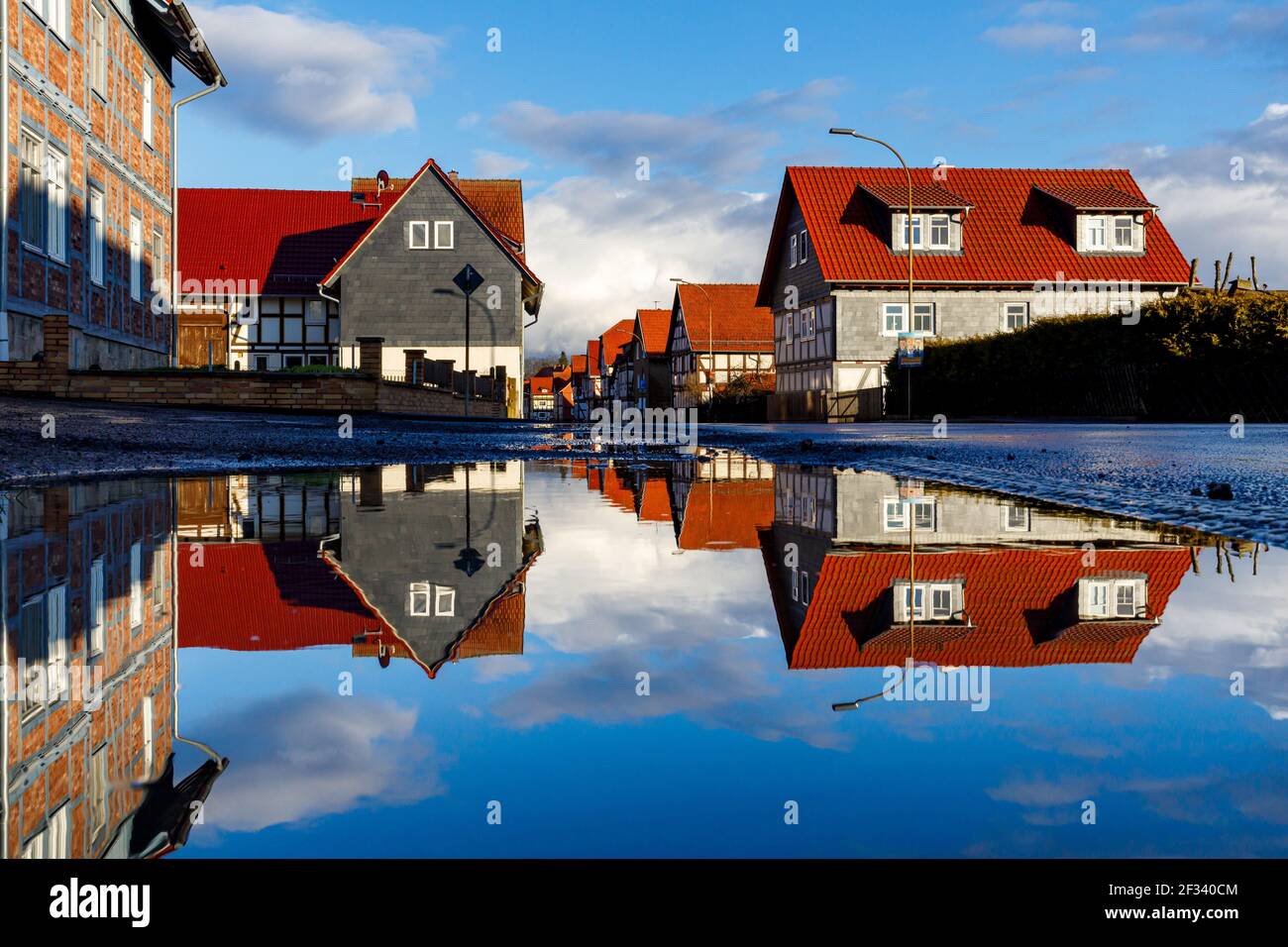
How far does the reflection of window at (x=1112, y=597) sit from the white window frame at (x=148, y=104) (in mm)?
29024

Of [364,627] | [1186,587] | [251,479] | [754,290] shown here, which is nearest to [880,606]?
[1186,587]

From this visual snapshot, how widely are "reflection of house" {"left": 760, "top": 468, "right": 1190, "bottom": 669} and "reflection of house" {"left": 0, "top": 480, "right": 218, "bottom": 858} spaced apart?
1.50 meters

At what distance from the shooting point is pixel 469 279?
42406 millimetres

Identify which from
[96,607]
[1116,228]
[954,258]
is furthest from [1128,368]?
[96,607]

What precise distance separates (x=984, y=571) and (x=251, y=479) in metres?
6.64

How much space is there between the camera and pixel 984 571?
431cm

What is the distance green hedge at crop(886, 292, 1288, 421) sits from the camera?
98.1 feet

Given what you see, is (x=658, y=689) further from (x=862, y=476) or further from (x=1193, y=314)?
(x=1193, y=314)

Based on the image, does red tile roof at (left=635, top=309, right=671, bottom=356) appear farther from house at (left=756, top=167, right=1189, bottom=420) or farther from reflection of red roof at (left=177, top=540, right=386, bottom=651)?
reflection of red roof at (left=177, top=540, right=386, bottom=651)

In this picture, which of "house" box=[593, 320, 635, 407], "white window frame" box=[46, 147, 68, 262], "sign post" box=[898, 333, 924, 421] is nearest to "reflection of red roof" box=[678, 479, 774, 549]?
"white window frame" box=[46, 147, 68, 262]

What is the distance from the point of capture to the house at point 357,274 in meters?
43.1

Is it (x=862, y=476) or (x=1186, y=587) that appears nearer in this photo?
(x=1186, y=587)

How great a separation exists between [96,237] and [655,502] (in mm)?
20367
